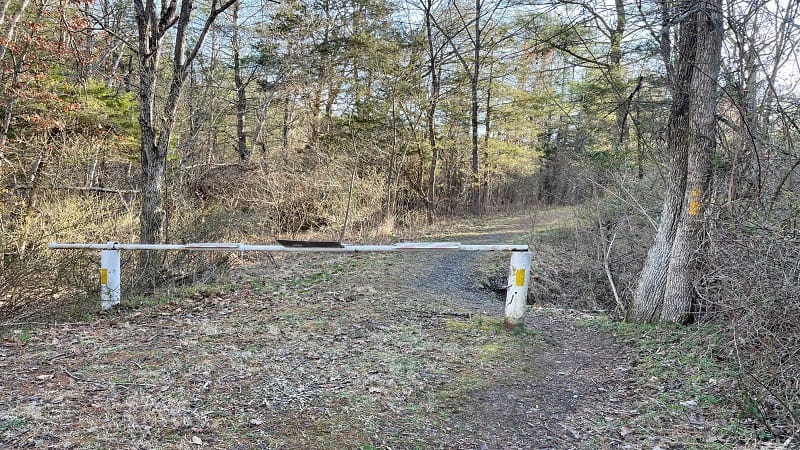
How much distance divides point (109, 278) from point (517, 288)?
448 cm

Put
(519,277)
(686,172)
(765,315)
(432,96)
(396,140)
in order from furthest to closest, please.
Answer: (432,96) → (396,140) → (686,172) → (519,277) → (765,315)

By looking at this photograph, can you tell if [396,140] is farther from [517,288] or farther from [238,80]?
[517,288]

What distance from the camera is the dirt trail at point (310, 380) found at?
313 cm

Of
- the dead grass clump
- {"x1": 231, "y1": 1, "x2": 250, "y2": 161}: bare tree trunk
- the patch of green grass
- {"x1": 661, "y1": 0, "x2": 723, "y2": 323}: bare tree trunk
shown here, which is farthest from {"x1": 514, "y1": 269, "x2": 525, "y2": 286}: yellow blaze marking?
{"x1": 231, "y1": 1, "x2": 250, "y2": 161}: bare tree trunk

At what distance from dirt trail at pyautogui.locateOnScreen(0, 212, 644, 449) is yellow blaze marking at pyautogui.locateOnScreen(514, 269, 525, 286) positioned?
2.07 ft

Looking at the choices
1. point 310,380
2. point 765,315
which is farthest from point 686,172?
point 310,380

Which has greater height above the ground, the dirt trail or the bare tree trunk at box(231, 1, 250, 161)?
the bare tree trunk at box(231, 1, 250, 161)

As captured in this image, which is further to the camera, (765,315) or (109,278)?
(109,278)

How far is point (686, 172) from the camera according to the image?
227 inches

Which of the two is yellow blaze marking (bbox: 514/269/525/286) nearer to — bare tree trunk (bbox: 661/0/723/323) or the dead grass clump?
the dead grass clump

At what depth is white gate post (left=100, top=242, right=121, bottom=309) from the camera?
210 inches

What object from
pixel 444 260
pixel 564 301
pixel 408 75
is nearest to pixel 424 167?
pixel 408 75

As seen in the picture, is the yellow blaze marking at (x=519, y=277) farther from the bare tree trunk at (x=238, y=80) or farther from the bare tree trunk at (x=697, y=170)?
the bare tree trunk at (x=238, y=80)

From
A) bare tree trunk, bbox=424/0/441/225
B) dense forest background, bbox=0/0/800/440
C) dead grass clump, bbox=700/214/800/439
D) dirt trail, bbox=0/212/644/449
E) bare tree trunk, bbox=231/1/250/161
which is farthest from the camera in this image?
bare tree trunk, bbox=424/0/441/225
